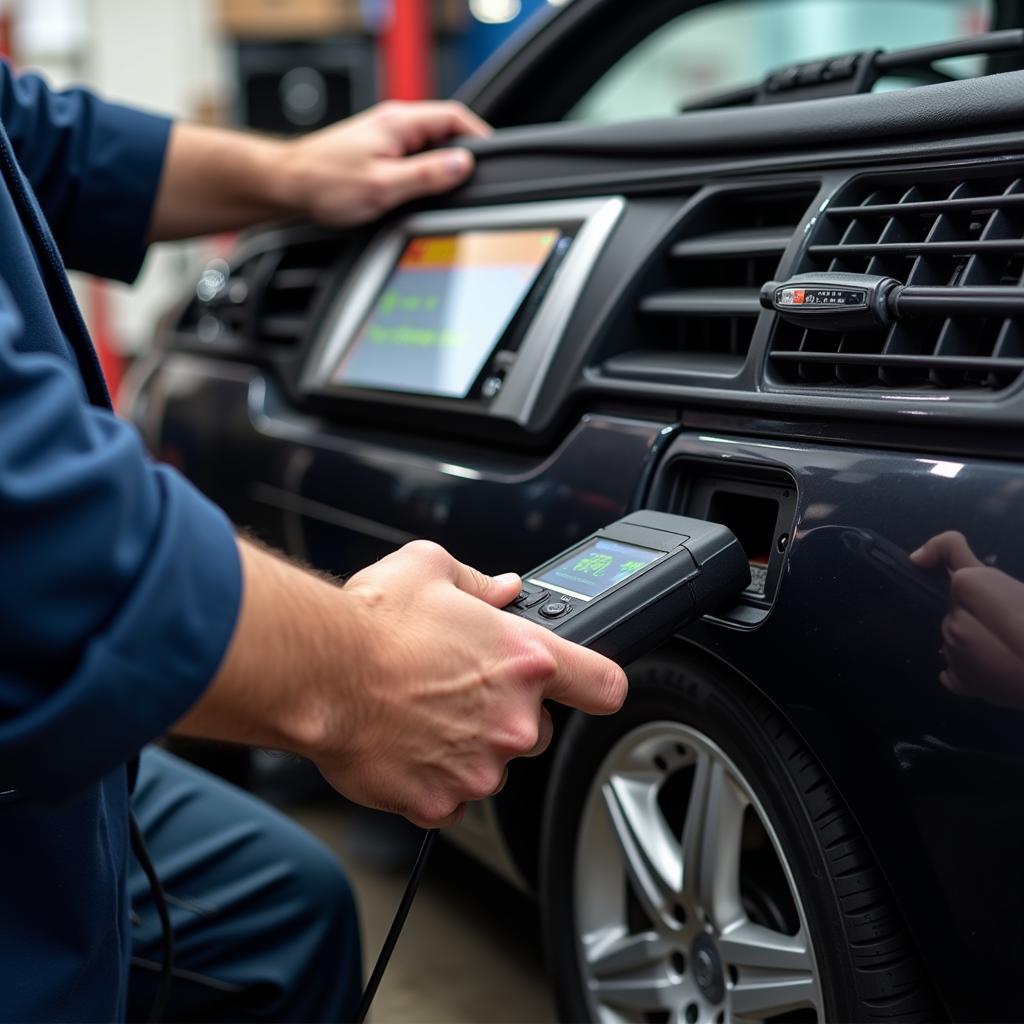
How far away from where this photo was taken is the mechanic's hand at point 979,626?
2.43ft

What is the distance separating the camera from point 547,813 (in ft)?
3.82

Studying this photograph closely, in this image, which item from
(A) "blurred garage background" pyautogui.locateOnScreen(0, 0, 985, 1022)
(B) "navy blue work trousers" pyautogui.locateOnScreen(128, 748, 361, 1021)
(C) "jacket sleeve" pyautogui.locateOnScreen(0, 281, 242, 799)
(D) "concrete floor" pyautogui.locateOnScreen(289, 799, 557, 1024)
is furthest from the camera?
(A) "blurred garage background" pyautogui.locateOnScreen(0, 0, 985, 1022)

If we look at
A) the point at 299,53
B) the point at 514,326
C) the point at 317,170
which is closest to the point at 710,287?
the point at 514,326

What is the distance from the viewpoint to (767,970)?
37.8 inches

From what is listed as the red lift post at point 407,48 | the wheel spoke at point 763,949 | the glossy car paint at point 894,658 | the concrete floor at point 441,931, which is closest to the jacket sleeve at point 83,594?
the glossy car paint at point 894,658

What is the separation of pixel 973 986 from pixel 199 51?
7012 millimetres

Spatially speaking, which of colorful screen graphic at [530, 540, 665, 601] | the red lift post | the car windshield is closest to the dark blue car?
colorful screen graphic at [530, 540, 665, 601]

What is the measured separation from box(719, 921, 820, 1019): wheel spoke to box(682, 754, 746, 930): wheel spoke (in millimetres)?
25

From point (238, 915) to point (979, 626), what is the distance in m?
0.79

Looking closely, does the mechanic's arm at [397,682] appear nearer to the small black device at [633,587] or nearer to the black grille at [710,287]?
the small black device at [633,587]

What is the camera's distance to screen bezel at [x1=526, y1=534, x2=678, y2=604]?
833 mm

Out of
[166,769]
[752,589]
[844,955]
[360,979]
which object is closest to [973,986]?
[844,955]

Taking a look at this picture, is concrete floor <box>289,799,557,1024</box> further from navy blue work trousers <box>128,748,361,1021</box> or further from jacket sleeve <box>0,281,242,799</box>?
jacket sleeve <box>0,281,242,799</box>

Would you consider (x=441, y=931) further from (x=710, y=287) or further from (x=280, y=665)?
(x=280, y=665)
